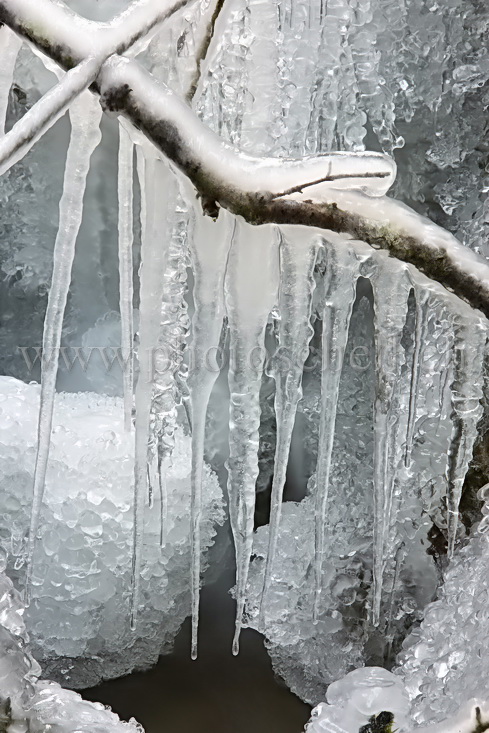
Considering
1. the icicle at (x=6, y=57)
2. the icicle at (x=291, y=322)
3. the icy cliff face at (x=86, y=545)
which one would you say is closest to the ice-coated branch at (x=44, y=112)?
the icicle at (x=6, y=57)

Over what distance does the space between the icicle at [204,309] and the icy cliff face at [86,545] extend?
0.62 m

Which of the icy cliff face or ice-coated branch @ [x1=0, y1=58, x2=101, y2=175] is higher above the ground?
ice-coated branch @ [x1=0, y1=58, x2=101, y2=175]

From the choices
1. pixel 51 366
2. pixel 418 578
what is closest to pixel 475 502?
pixel 418 578

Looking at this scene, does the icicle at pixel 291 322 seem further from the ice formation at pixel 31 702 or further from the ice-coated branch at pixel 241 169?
the ice formation at pixel 31 702

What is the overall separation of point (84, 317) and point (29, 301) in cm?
16

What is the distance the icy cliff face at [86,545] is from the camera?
1.51 meters

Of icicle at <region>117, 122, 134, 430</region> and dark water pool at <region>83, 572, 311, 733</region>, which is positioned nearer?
icicle at <region>117, 122, 134, 430</region>

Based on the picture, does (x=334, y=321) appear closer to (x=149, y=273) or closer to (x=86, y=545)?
(x=149, y=273)

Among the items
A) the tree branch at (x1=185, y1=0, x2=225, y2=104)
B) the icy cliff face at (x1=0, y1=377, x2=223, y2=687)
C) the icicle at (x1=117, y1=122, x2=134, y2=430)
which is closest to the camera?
the tree branch at (x1=185, y1=0, x2=225, y2=104)

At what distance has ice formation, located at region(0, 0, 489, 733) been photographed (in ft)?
2.49

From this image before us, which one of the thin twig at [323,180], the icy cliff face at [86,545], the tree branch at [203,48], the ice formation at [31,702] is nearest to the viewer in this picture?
the thin twig at [323,180]

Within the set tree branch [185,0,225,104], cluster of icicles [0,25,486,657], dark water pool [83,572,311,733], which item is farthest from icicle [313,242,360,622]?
dark water pool [83,572,311,733]

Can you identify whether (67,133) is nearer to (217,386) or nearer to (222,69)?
(217,386)

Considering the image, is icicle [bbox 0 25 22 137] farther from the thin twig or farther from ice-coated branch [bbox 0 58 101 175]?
the thin twig
